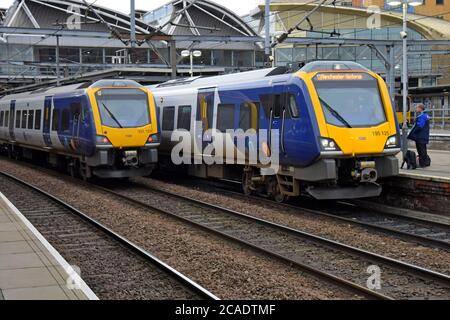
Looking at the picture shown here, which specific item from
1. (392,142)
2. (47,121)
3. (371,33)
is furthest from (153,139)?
(371,33)

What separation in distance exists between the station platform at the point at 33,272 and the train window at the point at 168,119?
929cm

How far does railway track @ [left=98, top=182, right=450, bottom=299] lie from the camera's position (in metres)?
7.10

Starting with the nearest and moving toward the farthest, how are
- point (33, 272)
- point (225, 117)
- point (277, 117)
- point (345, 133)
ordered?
1. point (33, 272)
2. point (345, 133)
3. point (277, 117)
4. point (225, 117)

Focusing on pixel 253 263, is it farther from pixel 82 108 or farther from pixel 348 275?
pixel 82 108

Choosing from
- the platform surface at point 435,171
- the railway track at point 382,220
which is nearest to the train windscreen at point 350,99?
the platform surface at point 435,171

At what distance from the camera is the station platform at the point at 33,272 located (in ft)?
19.3

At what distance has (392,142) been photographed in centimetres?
1226

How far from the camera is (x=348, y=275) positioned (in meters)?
7.70

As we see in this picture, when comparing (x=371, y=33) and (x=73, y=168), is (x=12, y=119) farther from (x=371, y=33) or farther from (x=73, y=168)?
(x=371, y=33)

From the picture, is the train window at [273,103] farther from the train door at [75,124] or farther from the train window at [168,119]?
the train door at [75,124]

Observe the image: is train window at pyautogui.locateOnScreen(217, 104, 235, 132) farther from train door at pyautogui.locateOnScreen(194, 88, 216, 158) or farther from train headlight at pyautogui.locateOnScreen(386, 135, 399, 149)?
train headlight at pyautogui.locateOnScreen(386, 135, 399, 149)

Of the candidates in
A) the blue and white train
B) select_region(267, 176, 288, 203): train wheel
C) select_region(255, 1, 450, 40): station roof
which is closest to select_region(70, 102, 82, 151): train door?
the blue and white train

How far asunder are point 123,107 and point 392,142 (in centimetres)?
760

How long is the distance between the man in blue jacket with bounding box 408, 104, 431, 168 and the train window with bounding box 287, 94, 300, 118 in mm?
4044
